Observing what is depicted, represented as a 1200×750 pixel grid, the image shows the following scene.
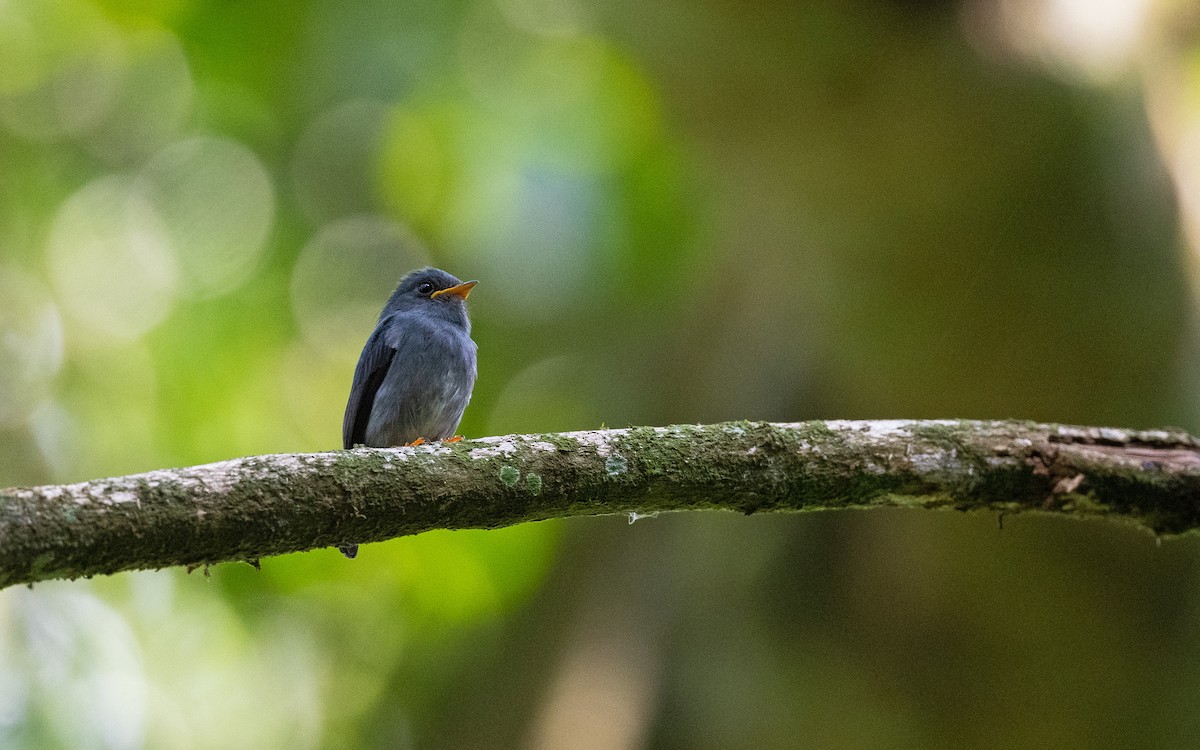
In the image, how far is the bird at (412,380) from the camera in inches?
204

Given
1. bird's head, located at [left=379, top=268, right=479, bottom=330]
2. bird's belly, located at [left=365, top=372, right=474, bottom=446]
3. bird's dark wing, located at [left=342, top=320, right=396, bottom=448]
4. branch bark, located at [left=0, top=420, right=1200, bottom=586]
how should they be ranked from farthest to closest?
bird's head, located at [left=379, top=268, right=479, bottom=330]
bird's dark wing, located at [left=342, top=320, right=396, bottom=448]
bird's belly, located at [left=365, top=372, right=474, bottom=446]
branch bark, located at [left=0, top=420, right=1200, bottom=586]

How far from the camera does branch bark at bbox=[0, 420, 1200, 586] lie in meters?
2.45

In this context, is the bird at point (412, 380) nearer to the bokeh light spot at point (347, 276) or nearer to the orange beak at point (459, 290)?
the orange beak at point (459, 290)

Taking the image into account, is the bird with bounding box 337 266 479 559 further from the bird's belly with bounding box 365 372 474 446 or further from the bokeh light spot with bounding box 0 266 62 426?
the bokeh light spot with bounding box 0 266 62 426

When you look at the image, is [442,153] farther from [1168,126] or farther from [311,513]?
[311,513]

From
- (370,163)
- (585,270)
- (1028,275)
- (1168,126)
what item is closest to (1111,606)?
(1028,275)

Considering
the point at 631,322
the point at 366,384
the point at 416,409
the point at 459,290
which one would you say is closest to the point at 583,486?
the point at 416,409

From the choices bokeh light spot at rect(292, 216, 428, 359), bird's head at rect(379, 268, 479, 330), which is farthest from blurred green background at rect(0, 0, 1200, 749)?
bird's head at rect(379, 268, 479, 330)

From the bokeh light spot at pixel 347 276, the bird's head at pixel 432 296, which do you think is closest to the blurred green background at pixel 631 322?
the bokeh light spot at pixel 347 276

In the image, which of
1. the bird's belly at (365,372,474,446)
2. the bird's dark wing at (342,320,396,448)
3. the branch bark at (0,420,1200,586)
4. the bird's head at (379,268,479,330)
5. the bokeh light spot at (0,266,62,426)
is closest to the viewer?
the branch bark at (0,420,1200,586)

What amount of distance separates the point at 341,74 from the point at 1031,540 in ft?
20.2

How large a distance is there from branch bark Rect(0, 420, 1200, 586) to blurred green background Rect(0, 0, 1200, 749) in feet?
7.74

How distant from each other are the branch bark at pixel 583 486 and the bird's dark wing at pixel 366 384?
7.79 ft

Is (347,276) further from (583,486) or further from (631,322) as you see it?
(583,486)
